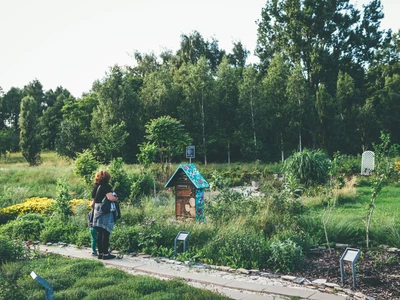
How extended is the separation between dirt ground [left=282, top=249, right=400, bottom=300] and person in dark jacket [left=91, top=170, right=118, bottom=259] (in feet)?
10.7

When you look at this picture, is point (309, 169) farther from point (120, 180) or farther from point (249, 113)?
point (249, 113)

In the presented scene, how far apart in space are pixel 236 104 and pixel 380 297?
91.7ft

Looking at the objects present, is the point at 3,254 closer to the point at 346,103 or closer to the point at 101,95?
the point at 101,95

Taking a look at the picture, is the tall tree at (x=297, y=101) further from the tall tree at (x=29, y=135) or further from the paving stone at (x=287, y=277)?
the paving stone at (x=287, y=277)

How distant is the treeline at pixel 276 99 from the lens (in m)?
29.2

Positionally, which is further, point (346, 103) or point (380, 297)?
point (346, 103)

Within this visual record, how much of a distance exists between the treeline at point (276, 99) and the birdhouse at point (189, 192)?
1507cm

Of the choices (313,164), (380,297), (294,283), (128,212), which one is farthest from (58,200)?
(313,164)

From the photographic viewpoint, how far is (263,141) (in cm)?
3188

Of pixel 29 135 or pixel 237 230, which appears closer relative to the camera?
pixel 237 230

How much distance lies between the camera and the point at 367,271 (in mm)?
5996

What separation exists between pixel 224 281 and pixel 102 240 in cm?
258

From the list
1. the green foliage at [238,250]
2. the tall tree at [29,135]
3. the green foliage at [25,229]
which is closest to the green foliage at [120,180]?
the green foliage at [25,229]

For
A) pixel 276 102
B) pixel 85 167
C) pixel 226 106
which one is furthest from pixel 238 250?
pixel 276 102
